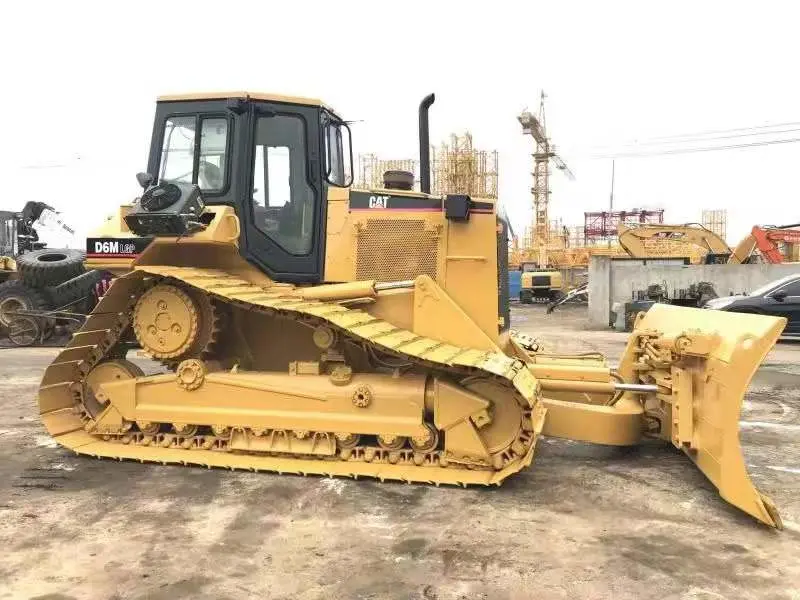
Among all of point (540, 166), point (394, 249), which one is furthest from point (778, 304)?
point (540, 166)

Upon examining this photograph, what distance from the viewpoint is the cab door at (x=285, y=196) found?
577cm

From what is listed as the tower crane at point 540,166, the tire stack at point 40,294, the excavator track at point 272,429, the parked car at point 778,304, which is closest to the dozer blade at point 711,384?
the excavator track at point 272,429

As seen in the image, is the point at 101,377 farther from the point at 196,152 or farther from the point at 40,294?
the point at 40,294

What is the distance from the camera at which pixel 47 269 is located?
14164 mm

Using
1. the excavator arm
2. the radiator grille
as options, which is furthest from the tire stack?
the excavator arm

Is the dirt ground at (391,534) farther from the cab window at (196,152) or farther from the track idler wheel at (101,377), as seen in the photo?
the cab window at (196,152)

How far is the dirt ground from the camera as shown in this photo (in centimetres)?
334

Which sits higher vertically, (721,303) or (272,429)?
(721,303)

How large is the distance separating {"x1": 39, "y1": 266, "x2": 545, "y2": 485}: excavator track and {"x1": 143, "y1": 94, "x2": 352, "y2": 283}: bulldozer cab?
14.3 inches

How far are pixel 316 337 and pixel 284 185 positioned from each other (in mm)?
1485

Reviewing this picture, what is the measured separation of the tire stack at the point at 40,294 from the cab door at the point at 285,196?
34.3ft

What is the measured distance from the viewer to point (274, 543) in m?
3.86

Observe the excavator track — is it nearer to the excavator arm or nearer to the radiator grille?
the radiator grille

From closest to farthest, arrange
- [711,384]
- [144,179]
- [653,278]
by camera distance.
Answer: [711,384]
[144,179]
[653,278]
